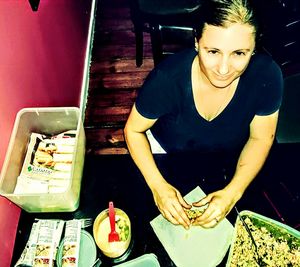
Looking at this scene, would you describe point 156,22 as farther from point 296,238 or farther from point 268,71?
point 296,238

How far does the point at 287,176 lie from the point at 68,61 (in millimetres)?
2043

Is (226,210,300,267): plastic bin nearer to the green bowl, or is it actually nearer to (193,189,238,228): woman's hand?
(193,189,238,228): woman's hand

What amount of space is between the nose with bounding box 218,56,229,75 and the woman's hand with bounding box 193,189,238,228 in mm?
509

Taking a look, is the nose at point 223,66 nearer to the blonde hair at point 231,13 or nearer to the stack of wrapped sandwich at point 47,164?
the blonde hair at point 231,13

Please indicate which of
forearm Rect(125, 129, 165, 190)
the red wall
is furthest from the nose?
the red wall

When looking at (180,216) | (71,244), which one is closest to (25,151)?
(71,244)

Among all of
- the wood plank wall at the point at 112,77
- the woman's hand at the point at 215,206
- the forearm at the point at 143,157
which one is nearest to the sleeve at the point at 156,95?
the forearm at the point at 143,157

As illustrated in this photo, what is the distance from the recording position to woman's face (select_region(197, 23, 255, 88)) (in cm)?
135

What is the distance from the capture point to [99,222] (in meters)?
1.47

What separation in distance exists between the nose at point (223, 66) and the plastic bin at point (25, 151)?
65 centimetres

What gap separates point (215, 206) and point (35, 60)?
144cm

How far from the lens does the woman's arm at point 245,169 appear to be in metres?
1.50

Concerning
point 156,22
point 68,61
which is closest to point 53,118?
point 68,61

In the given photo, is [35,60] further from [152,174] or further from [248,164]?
[248,164]
